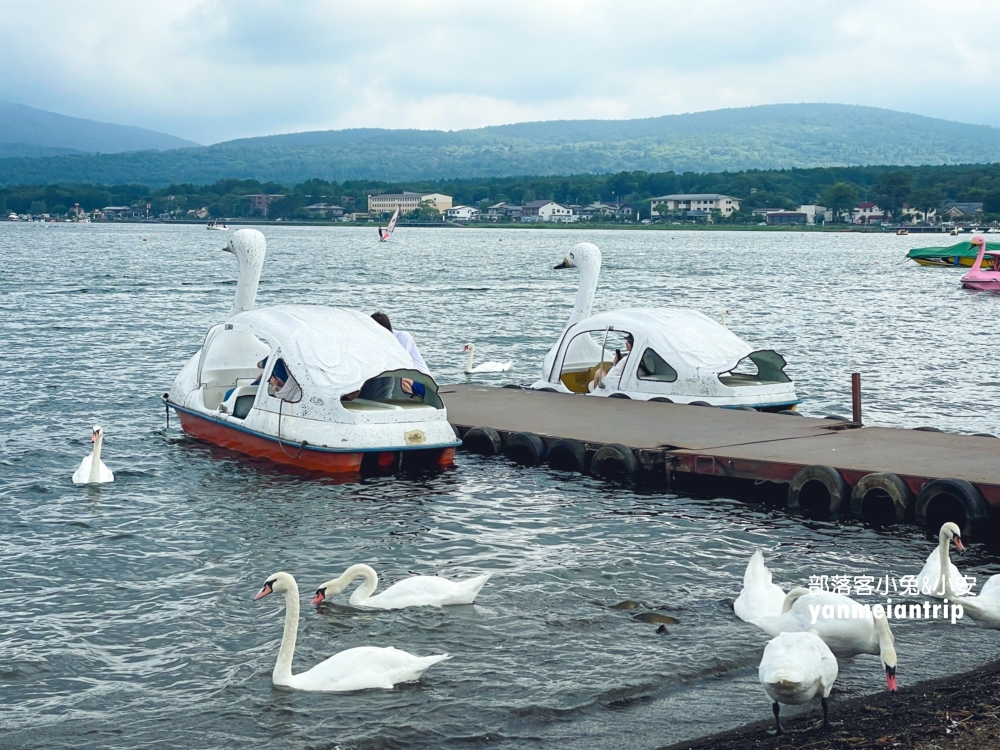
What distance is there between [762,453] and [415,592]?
6.42 m

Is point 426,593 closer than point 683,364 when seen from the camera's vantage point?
Yes

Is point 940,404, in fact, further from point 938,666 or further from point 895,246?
point 895,246

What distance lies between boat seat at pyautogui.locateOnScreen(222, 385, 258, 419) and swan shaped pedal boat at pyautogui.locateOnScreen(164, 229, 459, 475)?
0.02 meters

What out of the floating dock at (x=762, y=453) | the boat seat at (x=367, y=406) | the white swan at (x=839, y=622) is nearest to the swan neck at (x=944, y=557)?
the white swan at (x=839, y=622)

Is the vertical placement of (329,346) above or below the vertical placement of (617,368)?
above

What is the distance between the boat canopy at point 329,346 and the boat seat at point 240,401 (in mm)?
1054

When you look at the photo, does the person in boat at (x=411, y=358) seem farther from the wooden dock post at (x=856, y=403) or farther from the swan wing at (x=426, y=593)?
the wooden dock post at (x=856, y=403)

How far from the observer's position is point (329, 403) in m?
17.2

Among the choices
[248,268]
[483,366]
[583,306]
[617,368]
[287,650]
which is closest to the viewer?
[287,650]

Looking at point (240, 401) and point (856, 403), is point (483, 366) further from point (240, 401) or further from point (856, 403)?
point (856, 403)

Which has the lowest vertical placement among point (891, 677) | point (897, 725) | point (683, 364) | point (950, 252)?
point (950, 252)

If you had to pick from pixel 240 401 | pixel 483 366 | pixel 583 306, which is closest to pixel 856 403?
pixel 583 306

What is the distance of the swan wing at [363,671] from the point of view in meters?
9.75

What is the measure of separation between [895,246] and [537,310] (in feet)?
384
